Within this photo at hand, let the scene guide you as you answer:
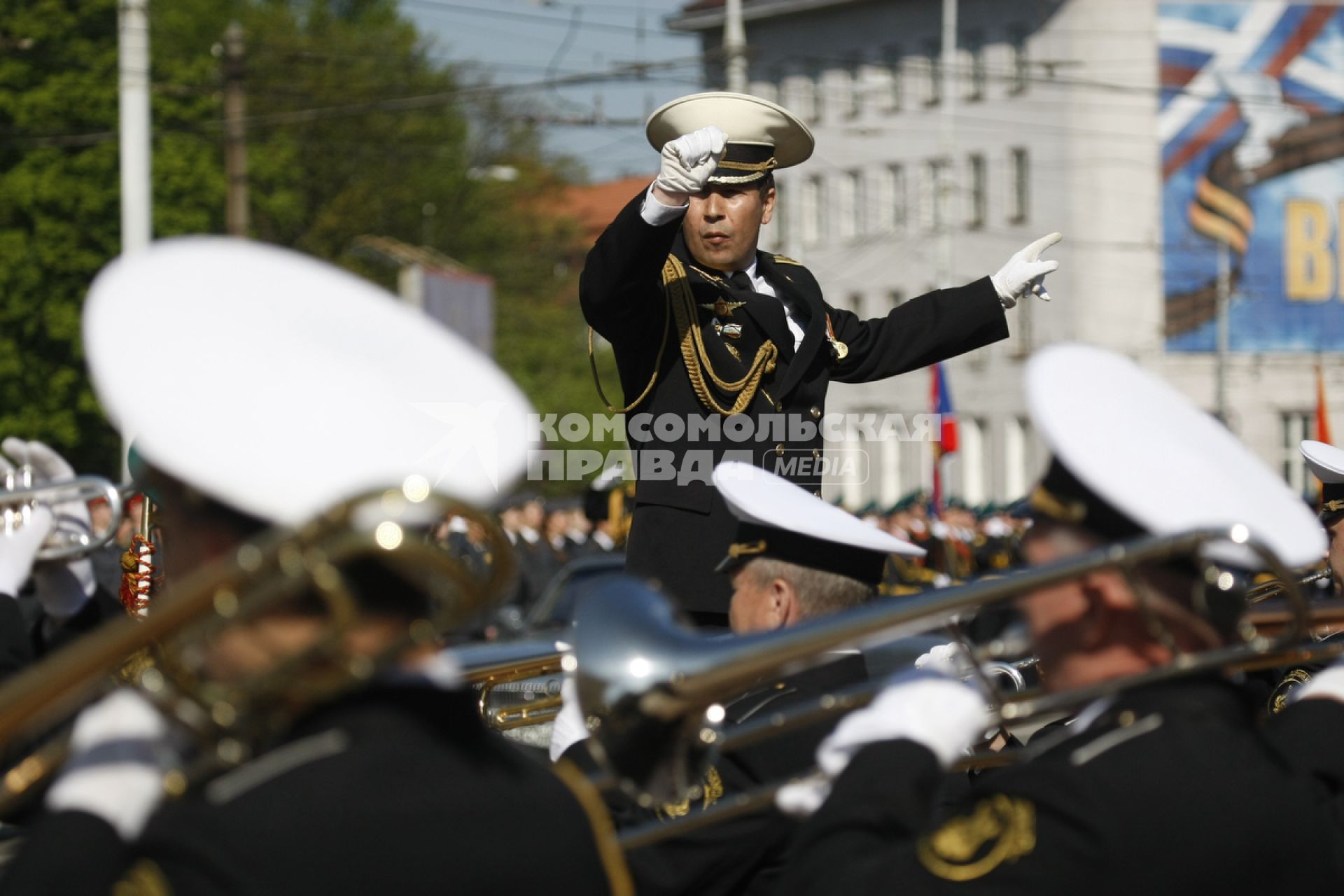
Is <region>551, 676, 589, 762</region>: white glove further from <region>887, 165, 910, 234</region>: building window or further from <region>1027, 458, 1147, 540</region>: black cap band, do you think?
<region>887, 165, 910, 234</region>: building window

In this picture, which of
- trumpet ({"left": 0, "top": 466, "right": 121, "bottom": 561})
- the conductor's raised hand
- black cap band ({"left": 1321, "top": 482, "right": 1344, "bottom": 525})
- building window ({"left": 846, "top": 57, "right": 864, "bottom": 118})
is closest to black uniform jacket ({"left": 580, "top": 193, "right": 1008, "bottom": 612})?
the conductor's raised hand

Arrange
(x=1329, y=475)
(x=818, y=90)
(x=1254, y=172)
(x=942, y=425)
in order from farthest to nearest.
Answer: (x=818, y=90), (x=1254, y=172), (x=942, y=425), (x=1329, y=475)

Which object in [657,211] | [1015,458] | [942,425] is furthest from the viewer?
[1015,458]

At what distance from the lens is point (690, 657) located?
2.81m

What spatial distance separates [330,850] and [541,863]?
0.26 metres

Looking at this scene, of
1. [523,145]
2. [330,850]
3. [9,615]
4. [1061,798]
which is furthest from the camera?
[523,145]

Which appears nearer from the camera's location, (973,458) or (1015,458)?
(1015,458)

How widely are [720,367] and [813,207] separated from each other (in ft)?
164

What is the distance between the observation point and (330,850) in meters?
2.17

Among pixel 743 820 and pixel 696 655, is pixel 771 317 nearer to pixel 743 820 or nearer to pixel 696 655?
pixel 743 820

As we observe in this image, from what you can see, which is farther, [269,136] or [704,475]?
[269,136]

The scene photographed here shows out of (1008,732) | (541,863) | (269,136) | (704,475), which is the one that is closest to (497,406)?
(541,863)

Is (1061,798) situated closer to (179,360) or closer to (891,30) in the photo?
(179,360)

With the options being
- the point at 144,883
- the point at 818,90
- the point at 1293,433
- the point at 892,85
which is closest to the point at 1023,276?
the point at 144,883
